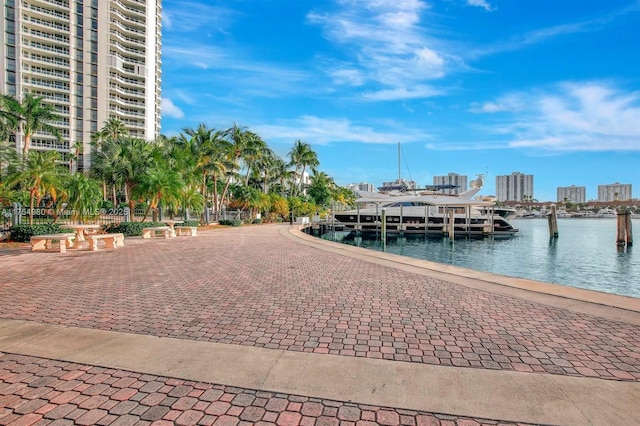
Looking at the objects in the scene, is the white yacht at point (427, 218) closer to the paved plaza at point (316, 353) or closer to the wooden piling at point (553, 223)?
the wooden piling at point (553, 223)

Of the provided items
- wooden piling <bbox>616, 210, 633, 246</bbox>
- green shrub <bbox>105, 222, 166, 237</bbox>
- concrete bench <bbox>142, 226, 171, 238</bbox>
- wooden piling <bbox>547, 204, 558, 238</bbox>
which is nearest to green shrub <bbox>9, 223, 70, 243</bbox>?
green shrub <bbox>105, 222, 166, 237</bbox>

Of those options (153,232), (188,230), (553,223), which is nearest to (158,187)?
(153,232)

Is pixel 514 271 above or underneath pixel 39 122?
underneath

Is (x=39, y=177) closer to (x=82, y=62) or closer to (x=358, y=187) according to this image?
(x=82, y=62)

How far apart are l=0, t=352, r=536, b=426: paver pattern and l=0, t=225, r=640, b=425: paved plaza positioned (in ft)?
0.05

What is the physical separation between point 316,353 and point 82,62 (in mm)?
84719

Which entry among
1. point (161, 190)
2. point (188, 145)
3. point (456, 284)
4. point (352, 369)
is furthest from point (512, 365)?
point (188, 145)

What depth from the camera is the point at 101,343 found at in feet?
13.6

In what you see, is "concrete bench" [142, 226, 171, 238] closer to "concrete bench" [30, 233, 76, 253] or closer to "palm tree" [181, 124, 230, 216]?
"concrete bench" [30, 233, 76, 253]

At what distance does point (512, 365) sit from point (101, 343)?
4.74m

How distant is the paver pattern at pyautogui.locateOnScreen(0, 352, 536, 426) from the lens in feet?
8.76

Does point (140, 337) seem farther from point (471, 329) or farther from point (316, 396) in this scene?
point (471, 329)

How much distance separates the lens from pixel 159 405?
2.87 m

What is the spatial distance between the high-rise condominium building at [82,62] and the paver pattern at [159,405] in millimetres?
69598
